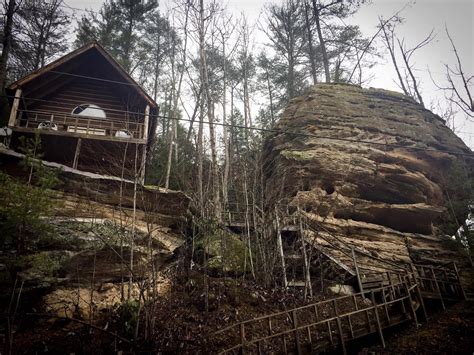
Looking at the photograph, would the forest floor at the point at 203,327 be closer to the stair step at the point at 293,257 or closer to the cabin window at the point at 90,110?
the stair step at the point at 293,257

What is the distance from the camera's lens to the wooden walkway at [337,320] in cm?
625

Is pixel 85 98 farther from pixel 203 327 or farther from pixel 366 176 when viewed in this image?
pixel 366 176

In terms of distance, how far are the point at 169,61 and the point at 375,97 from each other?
16556 millimetres

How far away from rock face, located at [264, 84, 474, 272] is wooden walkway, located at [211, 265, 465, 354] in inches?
61.2

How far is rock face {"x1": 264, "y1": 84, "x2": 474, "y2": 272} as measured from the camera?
11.3 m

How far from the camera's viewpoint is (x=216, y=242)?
978 centimetres

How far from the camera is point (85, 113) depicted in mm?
14641

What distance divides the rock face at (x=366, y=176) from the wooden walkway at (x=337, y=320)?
155 cm

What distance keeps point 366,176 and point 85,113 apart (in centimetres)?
1436

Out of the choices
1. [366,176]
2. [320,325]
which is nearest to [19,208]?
[320,325]

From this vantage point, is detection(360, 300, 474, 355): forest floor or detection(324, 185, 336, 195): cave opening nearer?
detection(360, 300, 474, 355): forest floor

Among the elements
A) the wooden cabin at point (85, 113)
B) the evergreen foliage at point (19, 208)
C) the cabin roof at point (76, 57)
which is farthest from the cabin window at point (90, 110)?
the evergreen foliage at point (19, 208)

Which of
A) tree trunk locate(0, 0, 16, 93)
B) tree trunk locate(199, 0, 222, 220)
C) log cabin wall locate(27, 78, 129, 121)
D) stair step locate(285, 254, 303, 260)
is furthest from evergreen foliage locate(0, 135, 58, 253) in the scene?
tree trunk locate(0, 0, 16, 93)

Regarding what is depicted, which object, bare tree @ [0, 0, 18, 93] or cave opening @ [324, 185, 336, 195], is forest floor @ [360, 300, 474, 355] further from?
bare tree @ [0, 0, 18, 93]
